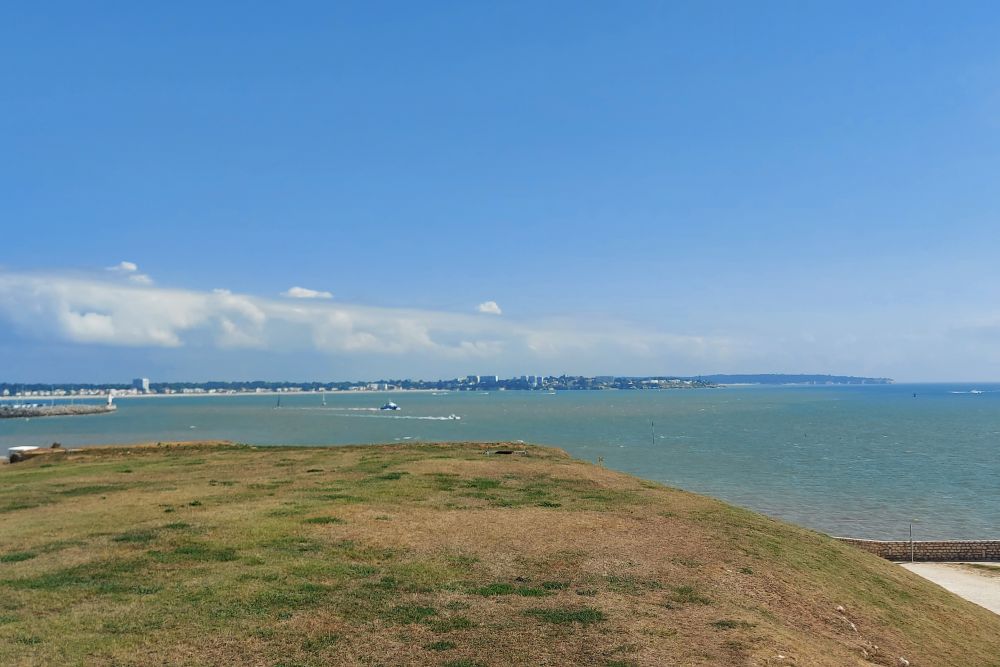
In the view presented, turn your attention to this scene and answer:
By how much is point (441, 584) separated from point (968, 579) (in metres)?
32.8

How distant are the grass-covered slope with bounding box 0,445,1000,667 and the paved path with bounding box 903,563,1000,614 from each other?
337 inches

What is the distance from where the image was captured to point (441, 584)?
56.1 feet

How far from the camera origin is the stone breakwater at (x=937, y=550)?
39.7m

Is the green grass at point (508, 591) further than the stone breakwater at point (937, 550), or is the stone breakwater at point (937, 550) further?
the stone breakwater at point (937, 550)

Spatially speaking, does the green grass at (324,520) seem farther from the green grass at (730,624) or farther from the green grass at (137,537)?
the green grass at (730,624)

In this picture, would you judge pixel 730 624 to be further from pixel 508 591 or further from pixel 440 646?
pixel 440 646

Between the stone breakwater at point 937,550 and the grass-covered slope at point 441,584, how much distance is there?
1352 cm

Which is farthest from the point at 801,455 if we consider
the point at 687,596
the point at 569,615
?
the point at 569,615

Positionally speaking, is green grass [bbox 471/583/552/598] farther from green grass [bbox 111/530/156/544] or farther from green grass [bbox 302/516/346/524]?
green grass [bbox 111/530/156/544]

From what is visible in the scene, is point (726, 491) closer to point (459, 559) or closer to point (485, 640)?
point (459, 559)

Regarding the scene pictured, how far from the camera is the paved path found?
32.2 metres

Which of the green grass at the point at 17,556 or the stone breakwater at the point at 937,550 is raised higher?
the green grass at the point at 17,556

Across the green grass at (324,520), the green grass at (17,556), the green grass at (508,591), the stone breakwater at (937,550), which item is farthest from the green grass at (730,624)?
the stone breakwater at (937,550)

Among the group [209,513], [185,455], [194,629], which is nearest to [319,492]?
[209,513]
